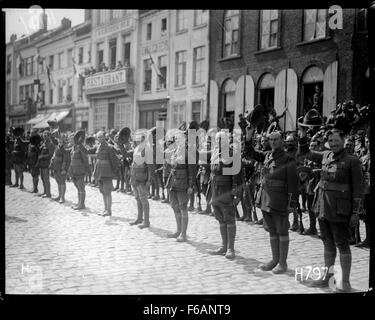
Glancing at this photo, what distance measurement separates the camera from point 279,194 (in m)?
5.67

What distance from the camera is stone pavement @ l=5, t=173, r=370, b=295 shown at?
4949mm

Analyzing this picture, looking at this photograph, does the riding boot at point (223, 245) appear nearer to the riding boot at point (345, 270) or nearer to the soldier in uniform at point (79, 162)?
the riding boot at point (345, 270)

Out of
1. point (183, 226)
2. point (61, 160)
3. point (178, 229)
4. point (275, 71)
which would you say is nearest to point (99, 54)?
point (61, 160)

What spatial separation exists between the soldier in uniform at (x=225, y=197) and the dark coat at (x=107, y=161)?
3549 mm

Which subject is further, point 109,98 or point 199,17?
point 109,98

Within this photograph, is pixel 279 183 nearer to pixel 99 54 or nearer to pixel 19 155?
pixel 99 54

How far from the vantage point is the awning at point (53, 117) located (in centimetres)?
1005

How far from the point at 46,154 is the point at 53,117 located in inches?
56.3

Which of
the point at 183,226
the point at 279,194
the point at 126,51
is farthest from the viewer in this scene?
the point at 126,51

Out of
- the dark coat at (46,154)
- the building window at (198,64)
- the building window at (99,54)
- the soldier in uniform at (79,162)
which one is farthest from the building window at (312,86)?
the dark coat at (46,154)

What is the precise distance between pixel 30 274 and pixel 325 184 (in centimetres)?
355

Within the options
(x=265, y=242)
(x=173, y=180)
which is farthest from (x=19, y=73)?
(x=265, y=242)

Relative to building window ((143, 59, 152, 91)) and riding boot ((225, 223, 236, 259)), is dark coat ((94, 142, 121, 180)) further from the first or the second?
riding boot ((225, 223, 236, 259))

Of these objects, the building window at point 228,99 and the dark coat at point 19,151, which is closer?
the building window at point 228,99
